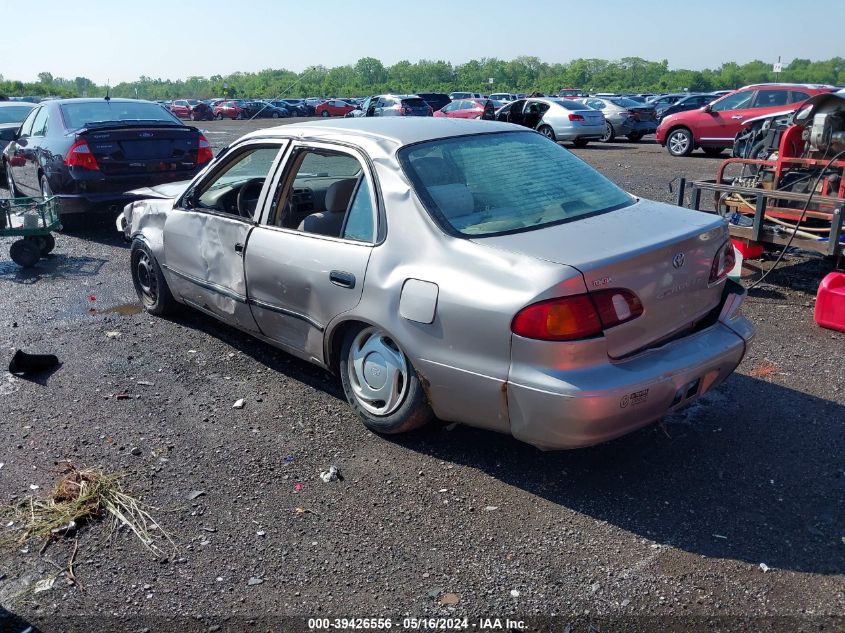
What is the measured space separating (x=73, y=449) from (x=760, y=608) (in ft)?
11.2

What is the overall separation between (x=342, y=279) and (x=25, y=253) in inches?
225

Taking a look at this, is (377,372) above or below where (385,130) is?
below

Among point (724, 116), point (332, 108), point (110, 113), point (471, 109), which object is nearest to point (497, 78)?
point (332, 108)

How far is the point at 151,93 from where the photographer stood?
4710 inches

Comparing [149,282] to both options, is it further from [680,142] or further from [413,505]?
Result: [680,142]

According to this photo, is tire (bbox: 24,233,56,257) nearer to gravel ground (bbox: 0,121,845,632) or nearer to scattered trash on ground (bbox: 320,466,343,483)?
gravel ground (bbox: 0,121,845,632)

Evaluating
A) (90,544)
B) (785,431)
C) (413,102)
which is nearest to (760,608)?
(785,431)

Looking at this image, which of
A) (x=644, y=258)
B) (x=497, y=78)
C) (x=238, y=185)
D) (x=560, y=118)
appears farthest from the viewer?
(x=497, y=78)

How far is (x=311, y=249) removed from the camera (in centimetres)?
430

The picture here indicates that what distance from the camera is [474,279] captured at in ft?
11.4

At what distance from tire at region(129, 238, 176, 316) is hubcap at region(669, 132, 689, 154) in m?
15.7

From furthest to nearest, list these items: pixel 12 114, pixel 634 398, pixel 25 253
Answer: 1. pixel 12 114
2. pixel 25 253
3. pixel 634 398

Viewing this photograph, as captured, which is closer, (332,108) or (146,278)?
(146,278)

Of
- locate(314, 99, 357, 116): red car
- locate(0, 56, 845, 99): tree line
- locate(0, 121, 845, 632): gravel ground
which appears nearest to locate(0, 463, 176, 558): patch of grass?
locate(0, 121, 845, 632): gravel ground
